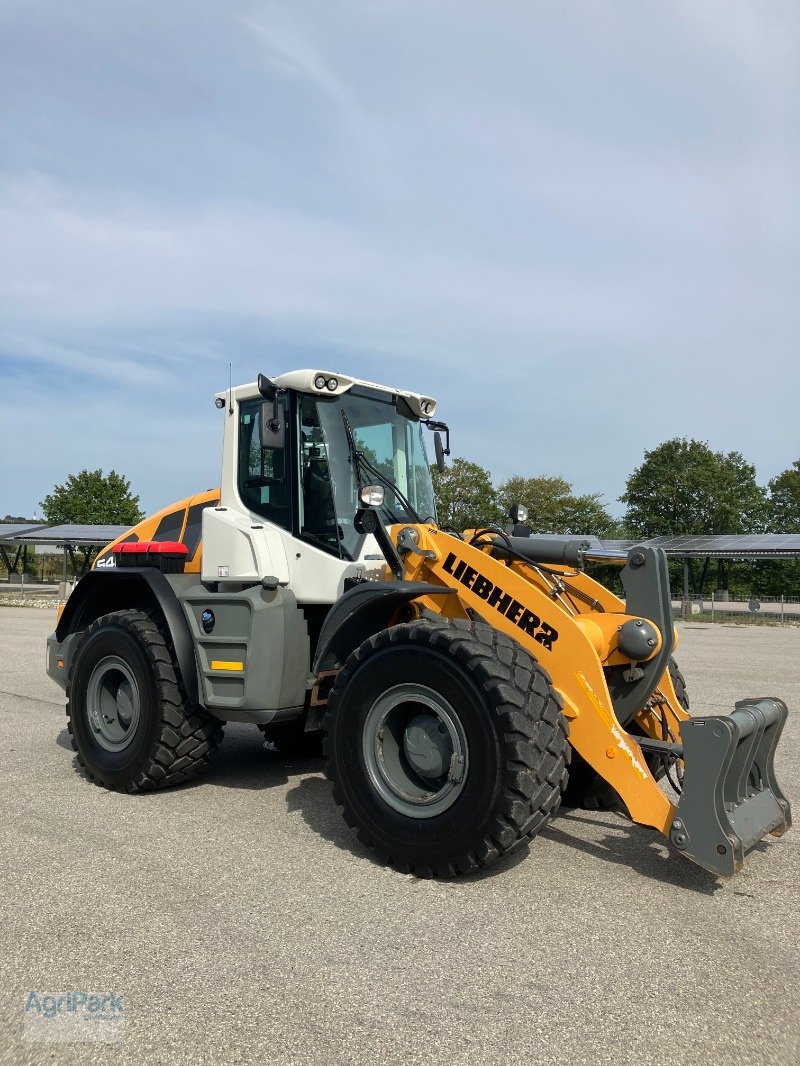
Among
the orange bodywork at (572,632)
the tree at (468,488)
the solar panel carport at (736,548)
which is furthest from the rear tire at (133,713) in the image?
the tree at (468,488)

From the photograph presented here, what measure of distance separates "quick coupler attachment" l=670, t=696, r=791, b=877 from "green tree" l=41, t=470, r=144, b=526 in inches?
2483

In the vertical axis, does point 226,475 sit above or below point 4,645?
Answer: above

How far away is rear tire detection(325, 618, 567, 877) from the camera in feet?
13.0

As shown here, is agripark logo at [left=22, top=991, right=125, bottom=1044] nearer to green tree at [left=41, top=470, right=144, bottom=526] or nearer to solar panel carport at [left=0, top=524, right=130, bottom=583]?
solar panel carport at [left=0, top=524, right=130, bottom=583]

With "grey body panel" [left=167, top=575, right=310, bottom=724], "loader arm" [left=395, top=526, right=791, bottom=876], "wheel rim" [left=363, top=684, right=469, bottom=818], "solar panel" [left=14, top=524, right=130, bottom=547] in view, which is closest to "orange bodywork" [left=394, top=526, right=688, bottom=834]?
"loader arm" [left=395, top=526, right=791, bottom=876]

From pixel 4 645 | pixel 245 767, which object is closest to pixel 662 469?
pixel 4 645

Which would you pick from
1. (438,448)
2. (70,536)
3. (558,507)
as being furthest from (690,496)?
(438,448)

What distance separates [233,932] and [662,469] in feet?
204

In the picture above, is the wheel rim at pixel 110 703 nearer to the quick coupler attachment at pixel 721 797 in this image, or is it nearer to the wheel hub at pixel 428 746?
the wheel hub at pixel 428 746

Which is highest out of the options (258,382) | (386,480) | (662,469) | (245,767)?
(662,469)

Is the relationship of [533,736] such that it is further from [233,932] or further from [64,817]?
[64,817]

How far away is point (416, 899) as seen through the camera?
396 cm

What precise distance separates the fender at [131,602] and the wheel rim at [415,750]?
170 centimetres

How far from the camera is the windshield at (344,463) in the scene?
18.6 ft
